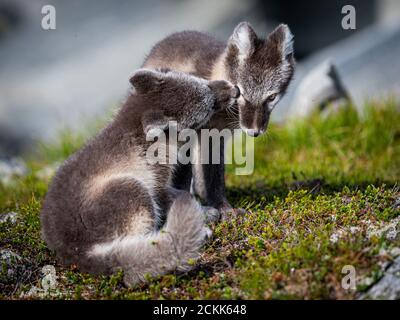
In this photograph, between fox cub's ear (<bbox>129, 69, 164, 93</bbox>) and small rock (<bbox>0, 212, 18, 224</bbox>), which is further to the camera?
small rock (<bbox>0, 212, 18, 224</bbox>)

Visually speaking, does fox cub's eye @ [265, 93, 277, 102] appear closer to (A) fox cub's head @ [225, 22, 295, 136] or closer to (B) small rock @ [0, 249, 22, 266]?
(A) fox cub's head @ [225, 22, 295, 136]

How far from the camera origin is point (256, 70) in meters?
5.21

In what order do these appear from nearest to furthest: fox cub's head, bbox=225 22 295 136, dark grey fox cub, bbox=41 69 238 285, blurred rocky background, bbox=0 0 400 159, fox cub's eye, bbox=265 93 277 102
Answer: dark grey fox cub, bbox=41 69 238 285 < fox cub's head, bbox=225 22 295 136 < fox cub's eye, bbox=265 93 277 102 < blurred rocky background, bbox=0 0 400 159

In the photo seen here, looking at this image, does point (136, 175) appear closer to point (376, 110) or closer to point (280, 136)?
point (280, 136)

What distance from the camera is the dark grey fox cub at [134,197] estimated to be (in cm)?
424

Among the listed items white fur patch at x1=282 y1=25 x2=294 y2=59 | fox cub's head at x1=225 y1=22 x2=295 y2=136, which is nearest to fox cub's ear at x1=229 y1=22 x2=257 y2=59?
fox cub's head at x1=225 y1=22 x2=295 y2=136

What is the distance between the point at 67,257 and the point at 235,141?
Result: 4.71 metres

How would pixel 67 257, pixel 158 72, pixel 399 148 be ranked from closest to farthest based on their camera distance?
Result: pixel 67 257 → pixel 158 72 → pixel 399 148

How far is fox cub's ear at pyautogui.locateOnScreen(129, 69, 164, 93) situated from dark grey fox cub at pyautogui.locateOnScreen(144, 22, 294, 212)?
0.76 m

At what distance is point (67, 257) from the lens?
451 cm

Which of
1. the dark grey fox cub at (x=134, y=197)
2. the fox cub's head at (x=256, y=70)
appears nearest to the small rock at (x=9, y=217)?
the dark grey fox cub at (x=134, y=197)

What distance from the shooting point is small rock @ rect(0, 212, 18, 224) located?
5.54 m
